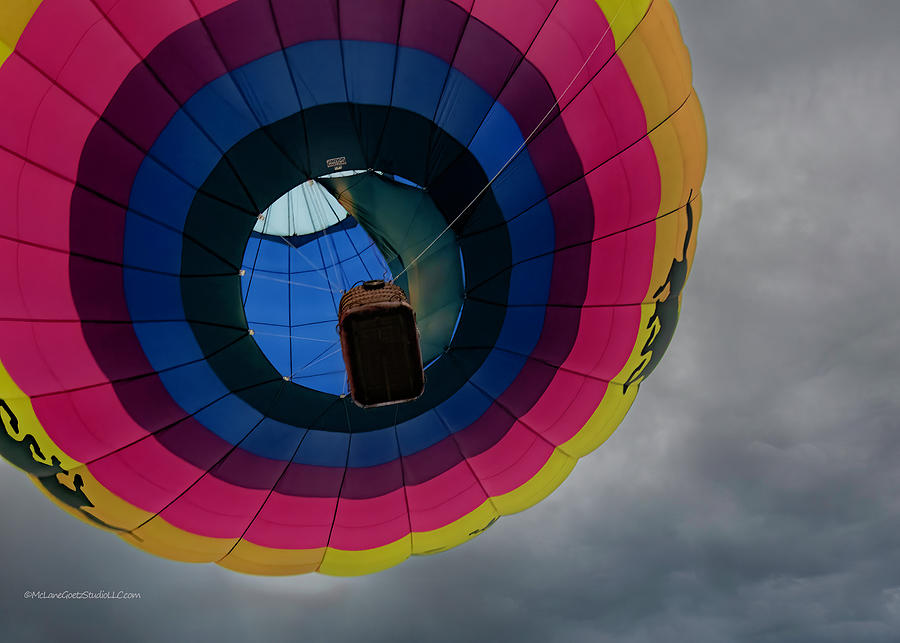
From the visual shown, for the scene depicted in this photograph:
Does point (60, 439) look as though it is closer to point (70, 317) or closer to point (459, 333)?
point (70, 317)

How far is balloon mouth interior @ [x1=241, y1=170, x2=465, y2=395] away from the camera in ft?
14.4

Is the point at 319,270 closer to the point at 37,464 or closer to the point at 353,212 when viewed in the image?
the point at 353,212

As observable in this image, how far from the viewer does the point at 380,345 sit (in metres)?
3.64

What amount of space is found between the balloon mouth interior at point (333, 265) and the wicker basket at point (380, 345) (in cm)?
81

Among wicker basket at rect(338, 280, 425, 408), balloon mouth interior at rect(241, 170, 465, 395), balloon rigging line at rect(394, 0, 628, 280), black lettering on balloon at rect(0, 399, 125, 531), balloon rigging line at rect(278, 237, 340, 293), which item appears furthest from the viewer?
balloon rigging line at rect(278, 237, 340, 293)

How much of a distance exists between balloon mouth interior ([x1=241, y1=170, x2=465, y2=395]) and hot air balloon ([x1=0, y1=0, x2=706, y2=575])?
0.11 ft

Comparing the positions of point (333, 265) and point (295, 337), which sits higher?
point (333, 265)

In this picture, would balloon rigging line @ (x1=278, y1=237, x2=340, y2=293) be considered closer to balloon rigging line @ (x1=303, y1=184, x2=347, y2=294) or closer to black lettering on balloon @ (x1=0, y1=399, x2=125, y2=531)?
balloon rigging line @ (x1=303, y1=184, x2=347, y2=294)

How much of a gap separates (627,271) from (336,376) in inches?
97.9

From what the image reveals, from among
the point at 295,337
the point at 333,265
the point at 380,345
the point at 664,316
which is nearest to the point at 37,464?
the point at 295,337

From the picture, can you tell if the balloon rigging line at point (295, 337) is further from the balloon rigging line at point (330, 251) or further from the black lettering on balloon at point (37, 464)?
the black lettering on balloon at point (37, 464)

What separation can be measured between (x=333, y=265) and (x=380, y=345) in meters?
3.59

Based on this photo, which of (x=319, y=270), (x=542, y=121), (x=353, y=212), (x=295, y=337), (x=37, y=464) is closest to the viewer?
(x=542, y=121)

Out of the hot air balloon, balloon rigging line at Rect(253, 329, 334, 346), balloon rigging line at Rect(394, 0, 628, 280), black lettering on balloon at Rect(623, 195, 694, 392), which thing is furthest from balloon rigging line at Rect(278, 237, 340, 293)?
black lettering on balloon at Rect(623, 195, 694, 392)
